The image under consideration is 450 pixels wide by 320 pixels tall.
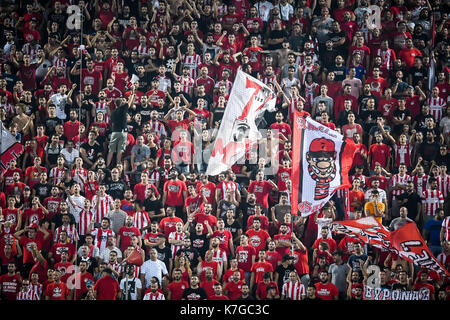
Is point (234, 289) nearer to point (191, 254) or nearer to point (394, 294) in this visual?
point (191, 254)

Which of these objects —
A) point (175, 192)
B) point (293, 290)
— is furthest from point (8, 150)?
point (293, 290)

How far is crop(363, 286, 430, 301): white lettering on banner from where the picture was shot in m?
14.4

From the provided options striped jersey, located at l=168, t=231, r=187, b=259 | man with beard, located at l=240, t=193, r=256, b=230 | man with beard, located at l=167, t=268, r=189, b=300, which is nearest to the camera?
man with beard, located at l=167, t=268, r=189, b=300

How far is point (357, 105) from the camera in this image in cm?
1619

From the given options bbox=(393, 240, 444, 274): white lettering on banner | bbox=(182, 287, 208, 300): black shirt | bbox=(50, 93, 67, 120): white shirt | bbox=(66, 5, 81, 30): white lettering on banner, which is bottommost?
bbox=(182, 287, 208, 300): black shirt

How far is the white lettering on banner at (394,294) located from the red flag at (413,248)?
40 centimetres

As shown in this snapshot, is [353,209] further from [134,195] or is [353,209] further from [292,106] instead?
[134,195]

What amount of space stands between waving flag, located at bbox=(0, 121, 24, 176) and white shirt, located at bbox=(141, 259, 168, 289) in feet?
9.85

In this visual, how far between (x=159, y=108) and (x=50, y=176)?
2.10 metres

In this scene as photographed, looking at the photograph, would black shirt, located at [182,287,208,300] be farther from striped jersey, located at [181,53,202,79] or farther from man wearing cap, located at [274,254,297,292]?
striped jersey, located at [181,53,202,79]

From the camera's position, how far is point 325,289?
47.6ft

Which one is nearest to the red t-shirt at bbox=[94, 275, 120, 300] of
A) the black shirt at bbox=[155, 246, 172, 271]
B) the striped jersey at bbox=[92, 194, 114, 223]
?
the black shirt at bbox=[155, 246, 172, 271]

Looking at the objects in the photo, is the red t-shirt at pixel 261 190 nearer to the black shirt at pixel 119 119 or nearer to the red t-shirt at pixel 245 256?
the red t-shirt at pixel 245 256

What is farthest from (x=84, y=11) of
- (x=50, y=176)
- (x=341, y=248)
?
(x=341, y=248)
